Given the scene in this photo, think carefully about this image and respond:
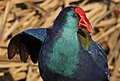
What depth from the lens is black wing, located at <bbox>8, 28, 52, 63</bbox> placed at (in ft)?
11.5

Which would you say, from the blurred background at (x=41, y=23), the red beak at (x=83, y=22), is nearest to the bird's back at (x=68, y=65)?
the red beak at (x=83, y=22)

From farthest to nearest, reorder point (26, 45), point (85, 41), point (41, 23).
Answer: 1. point (41, 23)
2. point (26, 45)
3. point (85, 41)

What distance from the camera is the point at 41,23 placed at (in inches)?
171

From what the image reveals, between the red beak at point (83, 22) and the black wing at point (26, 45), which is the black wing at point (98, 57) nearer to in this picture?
the red beak at point (83, 22)

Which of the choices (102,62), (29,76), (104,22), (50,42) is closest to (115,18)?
(104,22)

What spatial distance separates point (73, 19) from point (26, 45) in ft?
2.54

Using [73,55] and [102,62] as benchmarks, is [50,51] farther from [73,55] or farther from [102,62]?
[102,62]

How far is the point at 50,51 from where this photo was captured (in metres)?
3.10

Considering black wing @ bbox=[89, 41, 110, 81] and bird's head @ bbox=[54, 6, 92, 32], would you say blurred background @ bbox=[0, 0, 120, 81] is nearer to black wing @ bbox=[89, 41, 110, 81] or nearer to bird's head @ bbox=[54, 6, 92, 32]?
black wing @ bbox=[89, 41, 110, 81]

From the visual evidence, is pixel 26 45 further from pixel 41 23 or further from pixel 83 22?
pixel 83 22

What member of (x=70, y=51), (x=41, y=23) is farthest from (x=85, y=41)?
(x=41, y=23)

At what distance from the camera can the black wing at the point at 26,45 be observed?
3518 millimetres

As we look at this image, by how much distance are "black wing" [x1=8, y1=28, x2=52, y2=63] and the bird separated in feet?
0.67

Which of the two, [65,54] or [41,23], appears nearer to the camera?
[65,54]
